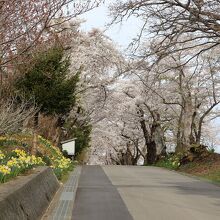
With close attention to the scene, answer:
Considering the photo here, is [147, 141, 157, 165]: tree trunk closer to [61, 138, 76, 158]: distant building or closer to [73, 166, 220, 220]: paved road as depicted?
[61, 138, 76, 158]: distant building

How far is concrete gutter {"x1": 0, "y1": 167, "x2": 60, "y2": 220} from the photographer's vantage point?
5989 mm

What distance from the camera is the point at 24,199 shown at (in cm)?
726

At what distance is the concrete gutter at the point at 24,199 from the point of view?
5.99 metres

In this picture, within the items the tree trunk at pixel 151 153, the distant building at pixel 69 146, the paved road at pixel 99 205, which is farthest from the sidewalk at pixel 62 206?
the tree trunk at pixel 151 153

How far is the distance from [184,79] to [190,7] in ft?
52.9

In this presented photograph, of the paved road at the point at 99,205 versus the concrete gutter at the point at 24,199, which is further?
the paved road at the point at 99,205

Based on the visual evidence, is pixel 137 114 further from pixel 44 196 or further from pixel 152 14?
pixel 44 196

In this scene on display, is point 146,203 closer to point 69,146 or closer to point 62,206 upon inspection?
point 62,206

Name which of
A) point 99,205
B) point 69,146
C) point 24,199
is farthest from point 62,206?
point 69,146

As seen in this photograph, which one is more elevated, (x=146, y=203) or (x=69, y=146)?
(x=69, y=146)

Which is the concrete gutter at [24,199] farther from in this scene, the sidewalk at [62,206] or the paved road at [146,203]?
the paved road at [146,203]

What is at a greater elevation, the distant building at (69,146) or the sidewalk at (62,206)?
the distant building at (69,146)

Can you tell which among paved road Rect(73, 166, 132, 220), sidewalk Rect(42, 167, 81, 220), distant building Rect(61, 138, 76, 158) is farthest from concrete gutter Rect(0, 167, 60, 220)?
distant building Rect(61, 138, 76, 158)

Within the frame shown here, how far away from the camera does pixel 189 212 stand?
957 centimetres
